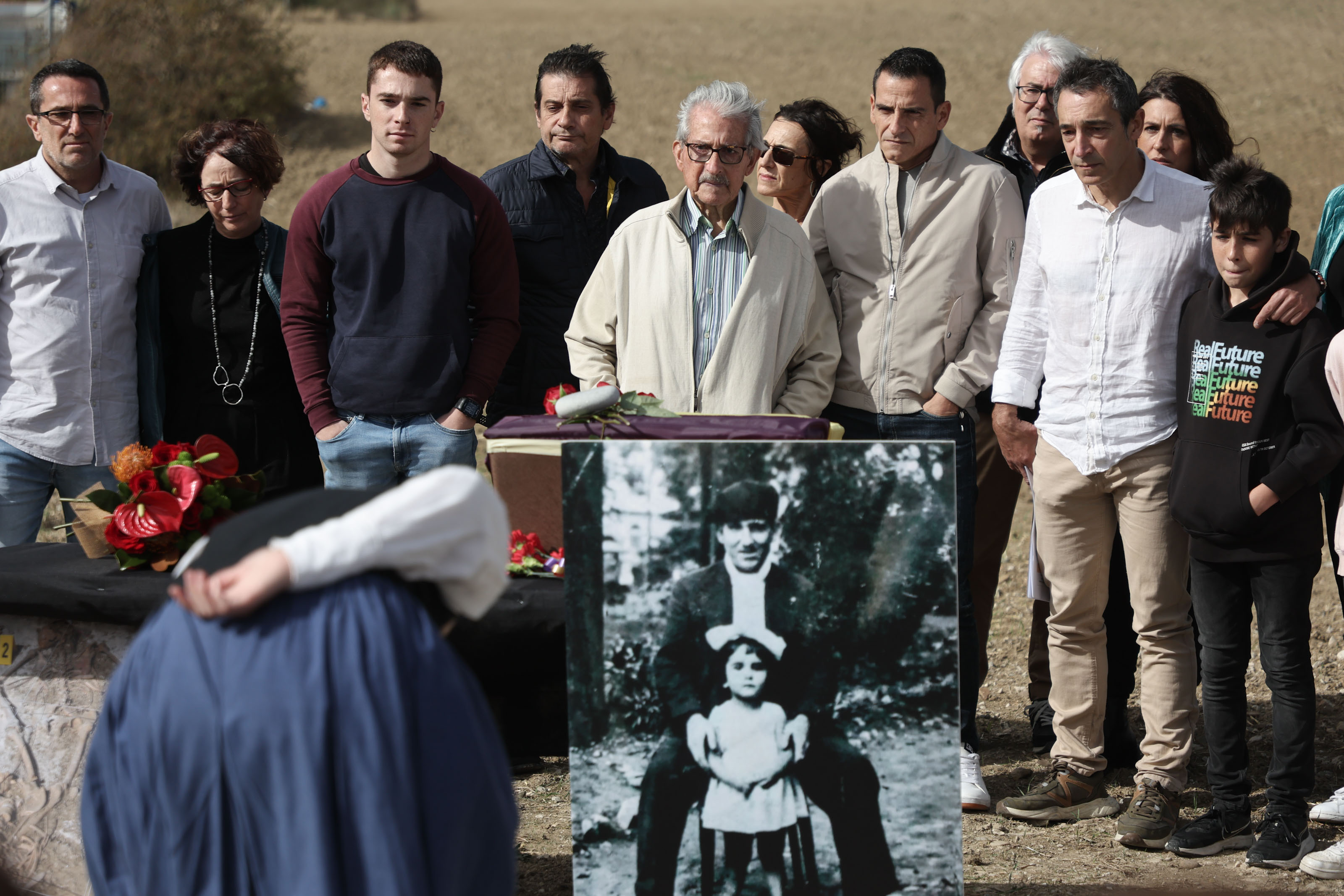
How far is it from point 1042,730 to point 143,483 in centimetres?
318

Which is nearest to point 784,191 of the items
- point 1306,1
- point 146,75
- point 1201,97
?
point 1201,97

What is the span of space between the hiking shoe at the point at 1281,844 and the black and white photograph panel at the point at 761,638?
1.23 metres

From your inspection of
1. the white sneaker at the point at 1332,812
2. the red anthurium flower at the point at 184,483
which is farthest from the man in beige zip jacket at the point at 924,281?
the red anthurium flower at the point at 184,483

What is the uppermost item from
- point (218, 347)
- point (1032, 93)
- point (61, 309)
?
point (1032, 93)

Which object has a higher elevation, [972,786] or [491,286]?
[491,286]

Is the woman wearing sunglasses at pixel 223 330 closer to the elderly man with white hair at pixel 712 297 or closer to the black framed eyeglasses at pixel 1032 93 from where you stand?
the elderly man with white hair at pixel 712 297

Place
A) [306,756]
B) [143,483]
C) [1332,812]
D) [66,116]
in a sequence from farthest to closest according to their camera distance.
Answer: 1. [66,116]
2. [1332,812]
3. [143,483]
4. [306,756]

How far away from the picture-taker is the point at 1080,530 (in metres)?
3.90

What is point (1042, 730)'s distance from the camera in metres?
4.68

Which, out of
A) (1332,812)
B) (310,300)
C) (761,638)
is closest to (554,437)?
(761,638)

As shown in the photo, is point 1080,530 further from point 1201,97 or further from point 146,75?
point 146,75

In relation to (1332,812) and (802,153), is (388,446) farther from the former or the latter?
(1332,812)

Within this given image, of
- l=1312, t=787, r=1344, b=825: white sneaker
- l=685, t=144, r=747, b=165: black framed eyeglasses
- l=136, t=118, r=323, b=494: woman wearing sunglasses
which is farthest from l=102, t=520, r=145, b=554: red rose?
l=1312, t=787, r=1344, b=825: white sneaker

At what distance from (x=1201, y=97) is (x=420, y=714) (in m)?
3.44
